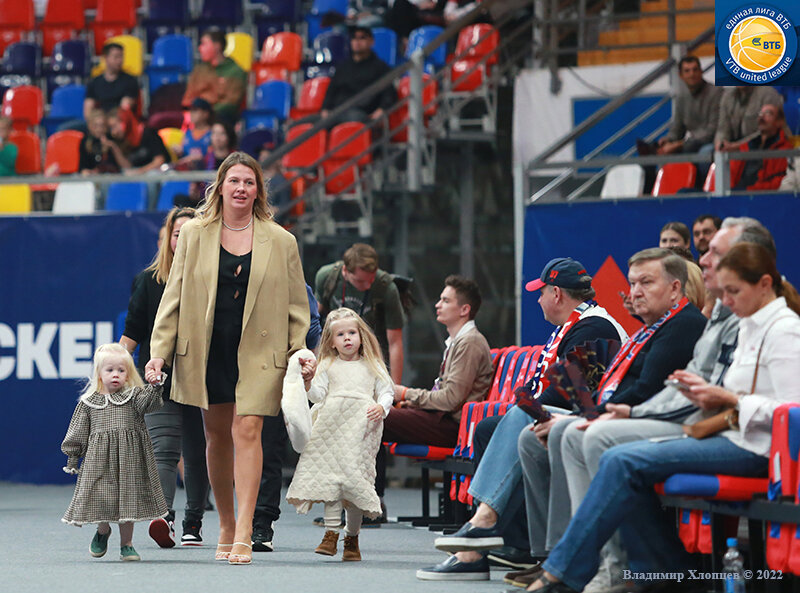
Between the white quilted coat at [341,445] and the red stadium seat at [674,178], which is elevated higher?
the red stadium seat at [674,178]

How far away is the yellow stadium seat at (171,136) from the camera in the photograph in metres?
13.2

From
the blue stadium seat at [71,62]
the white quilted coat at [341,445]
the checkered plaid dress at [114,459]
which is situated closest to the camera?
the checkered plaid dress at [114,459]

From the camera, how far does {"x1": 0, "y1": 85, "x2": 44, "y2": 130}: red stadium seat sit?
14.2 m

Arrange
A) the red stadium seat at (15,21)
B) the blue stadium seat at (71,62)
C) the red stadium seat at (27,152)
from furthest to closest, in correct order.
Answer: the red stadium seat at (15,21) < the blue stadium seat at (71,62) < the red stadium seat at (27,152)

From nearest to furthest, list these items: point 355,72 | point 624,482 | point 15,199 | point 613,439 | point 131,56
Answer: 1. point 624,482
2. point 613,439
3. point 15,199
4. point 355,72
5. point 131,56

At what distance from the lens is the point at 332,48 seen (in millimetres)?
13875

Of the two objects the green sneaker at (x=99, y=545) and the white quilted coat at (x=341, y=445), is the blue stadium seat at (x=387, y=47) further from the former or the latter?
the green sneaker at (x=99, y=545)

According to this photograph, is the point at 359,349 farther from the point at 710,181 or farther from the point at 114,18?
the point at 114,18

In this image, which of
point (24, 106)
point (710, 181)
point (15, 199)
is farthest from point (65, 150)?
point (710, 181)

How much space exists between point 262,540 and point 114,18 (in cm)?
1038

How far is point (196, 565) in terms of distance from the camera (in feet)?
18.5

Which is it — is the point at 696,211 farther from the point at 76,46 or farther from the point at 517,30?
the point at 76,46

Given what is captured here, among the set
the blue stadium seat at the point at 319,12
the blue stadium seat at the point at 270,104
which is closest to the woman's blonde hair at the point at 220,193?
the blue stadium seat at the point at 270,104

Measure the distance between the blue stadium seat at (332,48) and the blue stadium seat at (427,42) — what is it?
2.18 ft
